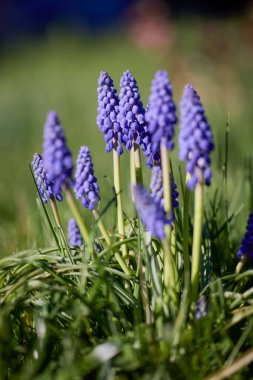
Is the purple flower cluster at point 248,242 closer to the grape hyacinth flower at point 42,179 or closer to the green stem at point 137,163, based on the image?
the green stem at point 137,163

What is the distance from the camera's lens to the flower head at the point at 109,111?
7.34 feet

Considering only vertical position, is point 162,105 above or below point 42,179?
above

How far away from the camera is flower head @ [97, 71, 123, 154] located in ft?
7.34

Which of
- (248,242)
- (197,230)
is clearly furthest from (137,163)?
(248,242)

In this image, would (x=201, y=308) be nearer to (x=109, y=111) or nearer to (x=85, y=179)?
(x=85, y=179)

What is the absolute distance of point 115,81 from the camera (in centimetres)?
1062

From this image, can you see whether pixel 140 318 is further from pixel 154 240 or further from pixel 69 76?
pixel 69 76

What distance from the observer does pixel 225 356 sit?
82.2 inches

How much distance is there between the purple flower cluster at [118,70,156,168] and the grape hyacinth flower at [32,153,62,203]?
379 mm

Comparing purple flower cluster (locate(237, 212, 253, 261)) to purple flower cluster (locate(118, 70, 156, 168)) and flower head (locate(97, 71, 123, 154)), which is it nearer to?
purple flower cluster (locate(118, 70, 156, 168))

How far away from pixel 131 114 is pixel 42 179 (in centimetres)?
47

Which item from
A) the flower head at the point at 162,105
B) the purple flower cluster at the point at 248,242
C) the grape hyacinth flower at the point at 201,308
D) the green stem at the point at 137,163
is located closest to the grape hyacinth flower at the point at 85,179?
the green stem at the point at 137,163

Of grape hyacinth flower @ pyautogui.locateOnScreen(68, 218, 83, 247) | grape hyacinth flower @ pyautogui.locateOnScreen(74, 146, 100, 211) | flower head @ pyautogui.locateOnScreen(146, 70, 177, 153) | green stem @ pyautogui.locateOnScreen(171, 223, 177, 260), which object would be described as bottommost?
green stem @ pyautogui.locateOnScreen(171, 223, 177, 260)

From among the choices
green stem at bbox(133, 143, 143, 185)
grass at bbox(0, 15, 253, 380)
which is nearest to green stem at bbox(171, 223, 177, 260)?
grass at bbox(0, 15, 253, 380)
